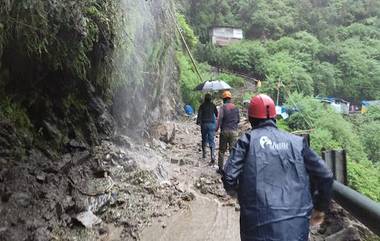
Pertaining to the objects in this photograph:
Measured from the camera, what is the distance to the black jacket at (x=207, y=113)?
33.3 feet

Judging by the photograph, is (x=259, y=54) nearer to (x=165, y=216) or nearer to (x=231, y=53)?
(x=231, y=53)

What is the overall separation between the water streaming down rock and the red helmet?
524 cm

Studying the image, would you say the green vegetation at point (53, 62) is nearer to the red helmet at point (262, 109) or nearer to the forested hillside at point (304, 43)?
the red helmet at point (262, 109)

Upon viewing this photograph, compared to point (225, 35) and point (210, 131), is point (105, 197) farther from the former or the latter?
point (225, 35)

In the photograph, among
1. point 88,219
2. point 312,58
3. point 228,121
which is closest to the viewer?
point 88,219

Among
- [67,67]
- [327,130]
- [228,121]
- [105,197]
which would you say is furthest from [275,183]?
[327,130]

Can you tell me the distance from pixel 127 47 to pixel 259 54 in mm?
39858

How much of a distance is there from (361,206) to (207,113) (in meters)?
6.90

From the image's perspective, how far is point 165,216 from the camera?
257 inches

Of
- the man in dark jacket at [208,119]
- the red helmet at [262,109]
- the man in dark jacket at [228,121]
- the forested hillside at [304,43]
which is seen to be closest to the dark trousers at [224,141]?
the man in dark jacket at [228,121]

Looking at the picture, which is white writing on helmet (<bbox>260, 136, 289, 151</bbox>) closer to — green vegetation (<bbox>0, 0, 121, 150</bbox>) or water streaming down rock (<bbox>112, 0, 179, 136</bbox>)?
green vegetation (<bbox>0, 0, 121, 150</bbox>)

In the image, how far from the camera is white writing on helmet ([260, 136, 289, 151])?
2.96 m

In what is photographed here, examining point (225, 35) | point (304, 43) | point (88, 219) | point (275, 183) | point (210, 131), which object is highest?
point (225, 35)

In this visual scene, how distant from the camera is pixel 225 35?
5425 centimetres
